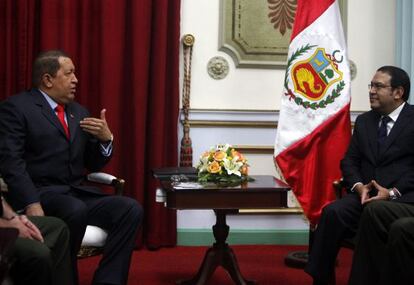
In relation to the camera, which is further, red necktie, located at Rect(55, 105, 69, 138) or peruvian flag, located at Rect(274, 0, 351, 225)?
peruvian flag, located at Rect(274, 0, 351, 225)

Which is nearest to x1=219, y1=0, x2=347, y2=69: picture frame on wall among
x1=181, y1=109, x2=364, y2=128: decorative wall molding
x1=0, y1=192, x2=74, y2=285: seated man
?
x1=181, y1=109, x2=364, y2=128: decorative wall molding

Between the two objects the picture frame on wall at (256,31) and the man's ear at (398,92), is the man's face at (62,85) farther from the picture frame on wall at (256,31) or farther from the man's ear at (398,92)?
the man's ear at (398,92)

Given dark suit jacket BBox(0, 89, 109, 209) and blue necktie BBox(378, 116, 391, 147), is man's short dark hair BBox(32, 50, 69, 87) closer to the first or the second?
dark suit jacket BBox(0, 89, 109, 209)

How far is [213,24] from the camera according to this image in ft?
14.7

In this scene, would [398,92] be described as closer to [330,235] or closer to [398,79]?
[398,79]

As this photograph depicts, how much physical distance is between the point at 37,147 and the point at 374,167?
1.87 m

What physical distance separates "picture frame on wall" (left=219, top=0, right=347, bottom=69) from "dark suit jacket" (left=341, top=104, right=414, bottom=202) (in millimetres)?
1209

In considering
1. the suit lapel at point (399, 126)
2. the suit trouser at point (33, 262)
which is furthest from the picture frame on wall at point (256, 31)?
the suit trouser at point (33, 262)

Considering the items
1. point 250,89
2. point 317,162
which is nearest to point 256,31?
point 250,89

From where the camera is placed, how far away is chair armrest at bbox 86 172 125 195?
3.30 metres

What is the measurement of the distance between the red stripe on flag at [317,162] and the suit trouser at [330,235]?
0.55 m

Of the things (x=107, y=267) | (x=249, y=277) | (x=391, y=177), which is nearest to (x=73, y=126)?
(x=107, y=267)

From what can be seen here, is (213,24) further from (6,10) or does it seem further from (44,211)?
(44,211)

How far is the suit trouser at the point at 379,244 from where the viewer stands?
2861 mm
